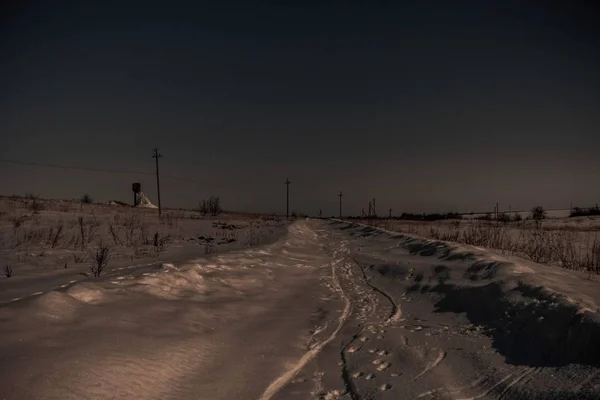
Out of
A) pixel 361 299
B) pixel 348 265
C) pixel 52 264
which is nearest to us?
pixel 361 299

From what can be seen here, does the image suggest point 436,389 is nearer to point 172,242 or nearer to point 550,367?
point 550,367

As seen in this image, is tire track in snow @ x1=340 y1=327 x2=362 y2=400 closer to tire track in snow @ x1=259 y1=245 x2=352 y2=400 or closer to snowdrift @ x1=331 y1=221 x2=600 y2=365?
tire track in snow @ x1=259 y1=245 x2=352 y2=400

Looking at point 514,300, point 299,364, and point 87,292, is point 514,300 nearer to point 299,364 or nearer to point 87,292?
point 299,364

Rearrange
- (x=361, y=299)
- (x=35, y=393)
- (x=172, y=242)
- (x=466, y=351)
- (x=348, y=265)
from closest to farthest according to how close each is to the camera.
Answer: (x=35, y=393)
(x=466, y=351)
(x=361, y=299)
(x=348, y=265)
(x=172, y=242)

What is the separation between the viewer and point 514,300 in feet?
15.2

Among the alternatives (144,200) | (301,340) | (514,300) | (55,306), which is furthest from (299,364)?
(144,200)

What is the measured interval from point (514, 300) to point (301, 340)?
8.23 ft

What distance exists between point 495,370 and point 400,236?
32.8 ft

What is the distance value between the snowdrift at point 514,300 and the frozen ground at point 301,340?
0.02m

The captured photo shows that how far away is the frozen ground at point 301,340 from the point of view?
2.84 meters

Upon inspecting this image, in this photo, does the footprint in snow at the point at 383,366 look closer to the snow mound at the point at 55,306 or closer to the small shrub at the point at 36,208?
the snow mound at the point at 55,306

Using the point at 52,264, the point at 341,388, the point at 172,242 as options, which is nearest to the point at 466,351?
the point at 341,388

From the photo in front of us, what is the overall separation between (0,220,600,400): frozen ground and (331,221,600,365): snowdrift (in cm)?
2

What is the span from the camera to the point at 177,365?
3.37m
